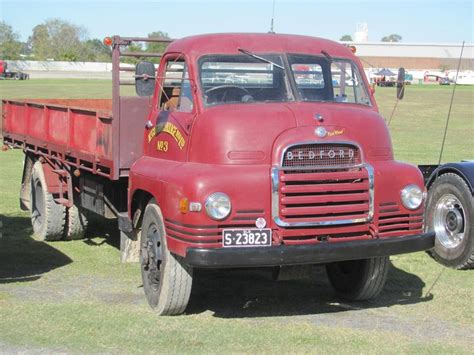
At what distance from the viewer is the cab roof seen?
735 centimetres

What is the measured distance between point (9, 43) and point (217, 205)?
139 m

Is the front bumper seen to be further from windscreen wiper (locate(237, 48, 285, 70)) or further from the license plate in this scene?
windscreen wiper (locate(237, 48, 285, 70))

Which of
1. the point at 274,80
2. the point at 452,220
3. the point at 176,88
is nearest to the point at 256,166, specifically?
the point at 274,80

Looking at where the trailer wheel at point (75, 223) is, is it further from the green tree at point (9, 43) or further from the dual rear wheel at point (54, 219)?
the green tree at point (9, 43)

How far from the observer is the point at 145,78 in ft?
23.9

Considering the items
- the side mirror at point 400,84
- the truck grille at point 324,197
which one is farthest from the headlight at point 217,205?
the side mirror at point 400,84

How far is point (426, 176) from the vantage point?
9547 millimetres

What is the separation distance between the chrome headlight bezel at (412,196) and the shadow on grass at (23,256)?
3.79 meters

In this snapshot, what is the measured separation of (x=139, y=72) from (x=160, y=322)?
90.3 inches

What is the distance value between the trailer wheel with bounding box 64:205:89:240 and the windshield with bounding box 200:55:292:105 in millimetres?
3876

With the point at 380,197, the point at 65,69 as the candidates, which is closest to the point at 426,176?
the point at 380,197

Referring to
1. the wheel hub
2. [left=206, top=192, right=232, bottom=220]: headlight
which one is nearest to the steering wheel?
[left=206, top=192, right=232, bottom=220]: headlight

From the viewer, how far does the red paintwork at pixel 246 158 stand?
634 centimetres

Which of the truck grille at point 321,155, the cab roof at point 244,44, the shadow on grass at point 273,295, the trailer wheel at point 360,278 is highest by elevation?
the cab roof at point 244,44
